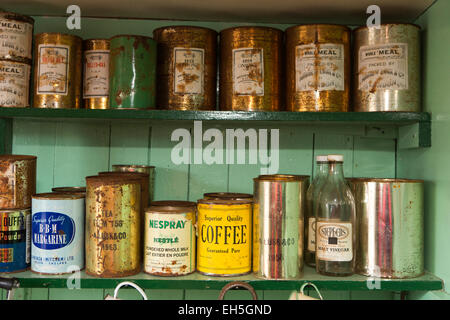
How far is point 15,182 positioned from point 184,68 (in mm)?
505

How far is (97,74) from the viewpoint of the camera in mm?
1151

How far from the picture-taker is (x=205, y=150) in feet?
4.26

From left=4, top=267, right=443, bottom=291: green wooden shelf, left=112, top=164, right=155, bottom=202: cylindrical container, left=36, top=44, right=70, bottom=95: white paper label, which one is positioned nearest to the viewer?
left=4, top=267, right=443, bottom=291: green wooden shelf

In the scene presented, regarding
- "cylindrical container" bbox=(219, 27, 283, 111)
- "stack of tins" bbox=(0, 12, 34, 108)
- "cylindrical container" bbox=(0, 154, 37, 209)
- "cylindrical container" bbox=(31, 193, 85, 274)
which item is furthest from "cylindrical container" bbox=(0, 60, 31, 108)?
"cylindrical container" bbox=(219, 27, 283, 111)

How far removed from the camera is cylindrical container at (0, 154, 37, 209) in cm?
101

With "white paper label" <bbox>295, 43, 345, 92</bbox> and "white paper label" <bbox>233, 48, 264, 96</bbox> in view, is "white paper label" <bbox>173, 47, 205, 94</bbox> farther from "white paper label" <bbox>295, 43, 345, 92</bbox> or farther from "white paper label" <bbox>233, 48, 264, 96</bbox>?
"white paper label" <bbox>295, 43, 345, 92</bbox>

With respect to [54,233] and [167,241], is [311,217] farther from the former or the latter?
[54,233]

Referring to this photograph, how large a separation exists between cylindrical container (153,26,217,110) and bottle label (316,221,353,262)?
1.45ft

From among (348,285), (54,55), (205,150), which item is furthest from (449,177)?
(54,55)

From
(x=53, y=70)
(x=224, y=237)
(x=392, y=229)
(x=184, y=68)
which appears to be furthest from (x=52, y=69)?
(x=392, y=229)

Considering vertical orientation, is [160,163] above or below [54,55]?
below

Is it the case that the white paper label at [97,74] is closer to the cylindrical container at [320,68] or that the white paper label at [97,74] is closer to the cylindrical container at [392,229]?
the cylindrical container at [320,68]
